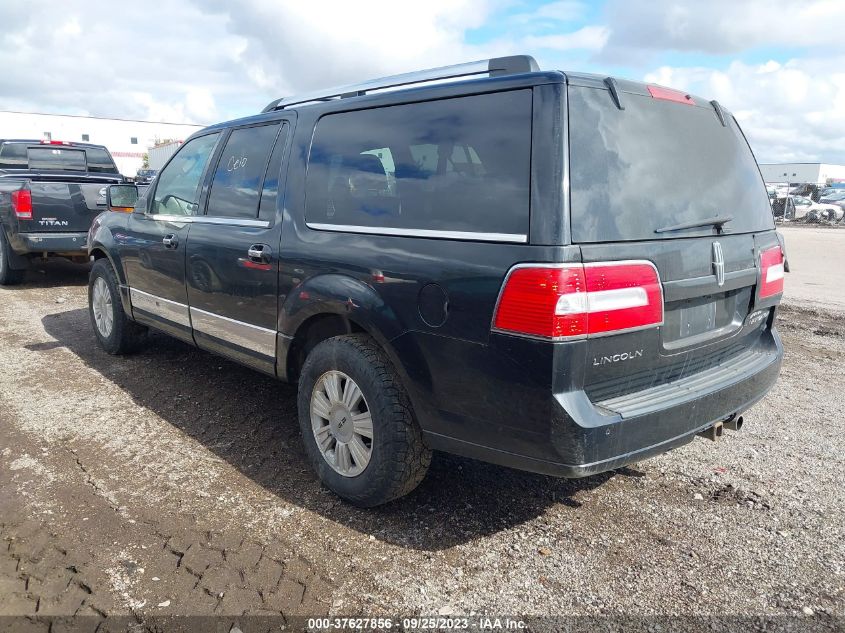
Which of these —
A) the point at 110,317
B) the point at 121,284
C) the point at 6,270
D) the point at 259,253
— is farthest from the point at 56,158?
the point at 259,253

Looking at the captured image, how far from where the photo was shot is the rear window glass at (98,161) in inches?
467

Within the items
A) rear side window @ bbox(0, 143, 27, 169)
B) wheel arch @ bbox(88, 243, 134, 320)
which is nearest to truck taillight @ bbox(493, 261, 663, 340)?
wheel arch @ bbox(88, 243, 134, 320)

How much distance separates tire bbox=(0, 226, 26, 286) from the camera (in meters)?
8.66

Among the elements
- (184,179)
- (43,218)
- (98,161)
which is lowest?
(43,218)

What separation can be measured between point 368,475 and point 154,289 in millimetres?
2643

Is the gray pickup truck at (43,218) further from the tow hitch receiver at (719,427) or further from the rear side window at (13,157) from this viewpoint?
the tow hitch receiver at (719,427)

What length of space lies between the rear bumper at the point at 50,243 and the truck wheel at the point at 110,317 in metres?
2.78

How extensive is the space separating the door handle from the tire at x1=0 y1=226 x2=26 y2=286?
6632 millimetres

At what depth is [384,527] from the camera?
10.0 feet

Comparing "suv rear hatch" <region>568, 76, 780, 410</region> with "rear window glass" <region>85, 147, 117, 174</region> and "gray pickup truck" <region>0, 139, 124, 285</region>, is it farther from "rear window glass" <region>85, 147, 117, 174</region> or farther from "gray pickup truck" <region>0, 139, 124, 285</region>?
"rear window glass" <region>85, 147, 117, 174</region>

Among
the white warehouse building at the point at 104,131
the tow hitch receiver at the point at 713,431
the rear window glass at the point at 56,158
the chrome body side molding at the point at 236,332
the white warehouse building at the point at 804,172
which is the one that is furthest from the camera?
the white warehouse building at the point at 804,172

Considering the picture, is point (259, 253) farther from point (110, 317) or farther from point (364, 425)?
point (110, 317)

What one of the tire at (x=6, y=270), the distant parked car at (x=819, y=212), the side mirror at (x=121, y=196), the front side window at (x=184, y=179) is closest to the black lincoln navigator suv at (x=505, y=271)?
the front side window at (x=184, y=179)

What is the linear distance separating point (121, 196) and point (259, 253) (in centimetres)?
237
